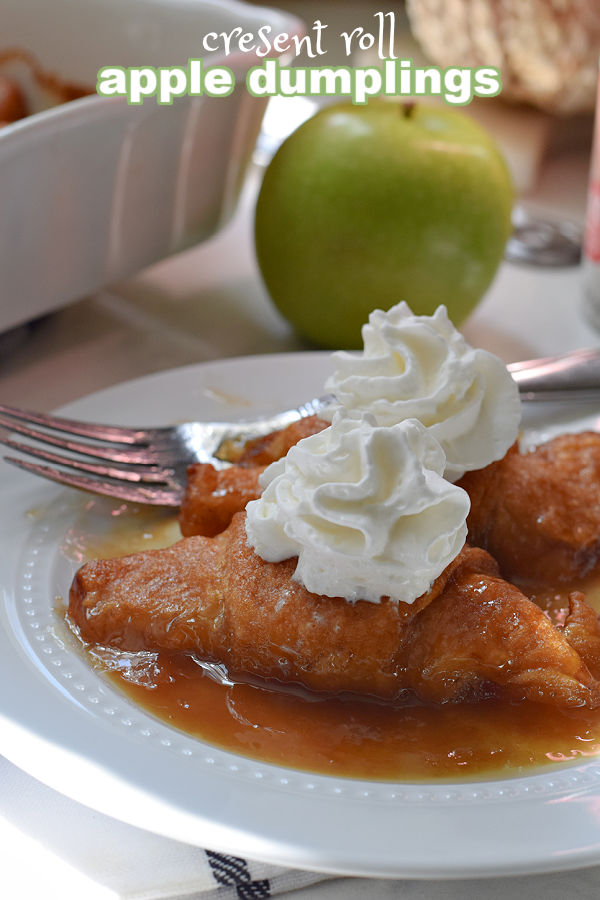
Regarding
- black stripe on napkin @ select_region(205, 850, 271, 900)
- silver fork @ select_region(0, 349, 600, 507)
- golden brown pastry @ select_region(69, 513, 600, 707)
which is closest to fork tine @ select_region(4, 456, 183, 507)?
silver fork @ select_region(0, 349, 600, 507)

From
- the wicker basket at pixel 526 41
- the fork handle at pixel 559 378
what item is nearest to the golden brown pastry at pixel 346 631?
the fork handle at pixel 559 378

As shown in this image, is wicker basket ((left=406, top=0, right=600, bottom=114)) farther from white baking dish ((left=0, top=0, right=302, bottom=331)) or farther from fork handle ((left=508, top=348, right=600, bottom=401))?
fork handle ((left=508, top=348, right=600, bottom=401))

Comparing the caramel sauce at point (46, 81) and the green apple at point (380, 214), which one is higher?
the caramel sauce at point (46, 81)

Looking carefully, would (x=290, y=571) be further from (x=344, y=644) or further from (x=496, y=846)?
(x=496, y=846)

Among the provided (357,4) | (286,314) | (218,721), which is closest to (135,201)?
(286,314)

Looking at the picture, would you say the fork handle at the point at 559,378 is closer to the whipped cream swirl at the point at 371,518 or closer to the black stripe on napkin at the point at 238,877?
the whipped cream swirl at the point at 371,518
